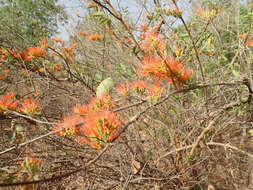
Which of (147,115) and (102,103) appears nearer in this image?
(102,103)

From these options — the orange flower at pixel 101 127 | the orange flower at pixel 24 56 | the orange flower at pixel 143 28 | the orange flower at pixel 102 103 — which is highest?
the orange flower at pixel 143 28

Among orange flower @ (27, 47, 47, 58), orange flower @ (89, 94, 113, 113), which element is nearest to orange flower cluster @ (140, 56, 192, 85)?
orange flower @ (89, 94, 113, 113)

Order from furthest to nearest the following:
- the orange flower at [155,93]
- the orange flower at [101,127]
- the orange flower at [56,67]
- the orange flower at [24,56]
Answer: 1. the orange flower at [56,67]
2. the orange flower at [24,56]
3. the orange flower at [155,93]
4. the orange flower at [101,127]

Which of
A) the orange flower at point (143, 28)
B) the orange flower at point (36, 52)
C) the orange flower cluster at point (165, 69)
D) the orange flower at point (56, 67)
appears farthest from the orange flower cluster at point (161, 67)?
the orange flower at point (56, 67)

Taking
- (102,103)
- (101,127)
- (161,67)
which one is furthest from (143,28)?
(101,127)

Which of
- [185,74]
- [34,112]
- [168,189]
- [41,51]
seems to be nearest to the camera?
[185,74]

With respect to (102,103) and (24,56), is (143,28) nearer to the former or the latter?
(102,103)

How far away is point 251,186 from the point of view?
1.51 m

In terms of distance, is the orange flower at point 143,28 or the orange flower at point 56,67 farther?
the orange flower at point 56,67

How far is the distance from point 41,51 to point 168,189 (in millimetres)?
1709

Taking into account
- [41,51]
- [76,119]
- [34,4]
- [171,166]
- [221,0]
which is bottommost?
[171,166]

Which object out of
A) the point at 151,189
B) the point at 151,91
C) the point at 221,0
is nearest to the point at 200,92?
the point at 151,91

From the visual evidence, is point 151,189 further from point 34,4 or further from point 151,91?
point 34,4

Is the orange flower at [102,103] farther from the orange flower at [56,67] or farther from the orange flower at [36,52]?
the orange flower at [56,67]
